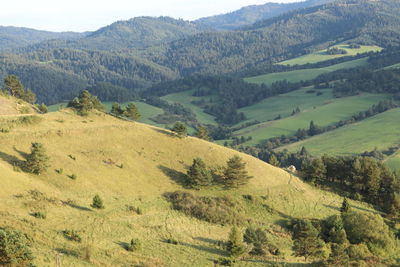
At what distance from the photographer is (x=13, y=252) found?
116ft

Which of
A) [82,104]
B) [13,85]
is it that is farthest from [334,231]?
[13,85]

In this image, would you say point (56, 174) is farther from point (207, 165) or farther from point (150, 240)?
point (207, 165)

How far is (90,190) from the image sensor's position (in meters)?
62.5

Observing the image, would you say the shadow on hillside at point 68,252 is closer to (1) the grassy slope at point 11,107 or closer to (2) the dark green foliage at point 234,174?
(2) the dark green foliage at point 234,174

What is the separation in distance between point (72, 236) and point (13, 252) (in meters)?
11.3

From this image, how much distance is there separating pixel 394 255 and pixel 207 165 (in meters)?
40.8

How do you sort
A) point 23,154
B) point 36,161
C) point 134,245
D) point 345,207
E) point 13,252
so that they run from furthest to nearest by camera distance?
point 345,207
point 23,154
point 36,161
point 134,245
point 13,252

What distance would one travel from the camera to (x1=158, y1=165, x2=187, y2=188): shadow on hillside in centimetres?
7574

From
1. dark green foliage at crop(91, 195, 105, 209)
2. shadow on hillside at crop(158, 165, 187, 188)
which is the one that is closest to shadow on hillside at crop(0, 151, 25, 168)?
dark green foliage at crop(91, 195, 105, 209)

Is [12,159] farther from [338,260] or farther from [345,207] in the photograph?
[345,207]

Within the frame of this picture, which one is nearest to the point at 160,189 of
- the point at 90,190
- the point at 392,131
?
the point at 90,190

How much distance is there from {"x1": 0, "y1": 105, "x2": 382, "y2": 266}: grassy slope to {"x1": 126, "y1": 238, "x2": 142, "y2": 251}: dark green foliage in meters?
0.98

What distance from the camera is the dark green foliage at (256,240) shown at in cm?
5712

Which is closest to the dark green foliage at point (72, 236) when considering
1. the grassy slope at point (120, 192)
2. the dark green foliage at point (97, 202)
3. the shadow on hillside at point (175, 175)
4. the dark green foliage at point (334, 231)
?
the grassy slope at point (120, 192)
